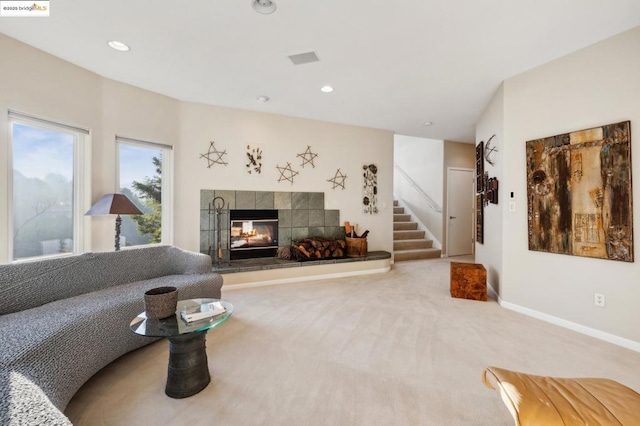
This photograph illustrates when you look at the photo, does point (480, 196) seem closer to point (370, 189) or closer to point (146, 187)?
point (370, 189)

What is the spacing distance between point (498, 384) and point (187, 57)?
359 centimetres

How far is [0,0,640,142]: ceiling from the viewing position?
7.03 feet

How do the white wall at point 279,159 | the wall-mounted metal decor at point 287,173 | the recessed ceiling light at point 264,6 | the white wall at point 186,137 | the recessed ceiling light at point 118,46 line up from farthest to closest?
the wall-mounted metal decor at point 287,173, the white wall at point 279,159, the white wall at point 186,137, the recessed ceiling light at point 118,46, the recessed ceiling light at point 264,6

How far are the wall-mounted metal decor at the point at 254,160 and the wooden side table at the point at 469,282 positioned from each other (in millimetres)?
3209

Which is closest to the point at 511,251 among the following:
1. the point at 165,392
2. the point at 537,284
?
the point at 537,284

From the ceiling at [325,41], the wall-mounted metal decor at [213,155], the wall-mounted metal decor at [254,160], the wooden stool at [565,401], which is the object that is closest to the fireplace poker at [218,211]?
the wall-mounted metal decor at [213,155]

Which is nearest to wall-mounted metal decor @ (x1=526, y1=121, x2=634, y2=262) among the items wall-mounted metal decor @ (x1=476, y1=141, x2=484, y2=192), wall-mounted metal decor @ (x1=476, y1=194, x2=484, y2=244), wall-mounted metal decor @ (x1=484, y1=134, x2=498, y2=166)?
wall-mounted metal decor @ (x1=484, y1=134, x2=498, y2=166)

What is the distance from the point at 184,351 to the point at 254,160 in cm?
322

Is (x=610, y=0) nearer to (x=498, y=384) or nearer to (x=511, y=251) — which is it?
(x=511, y=251)

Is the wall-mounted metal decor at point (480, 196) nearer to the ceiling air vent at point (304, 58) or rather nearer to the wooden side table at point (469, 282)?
the wooden side table at point (469, 282)

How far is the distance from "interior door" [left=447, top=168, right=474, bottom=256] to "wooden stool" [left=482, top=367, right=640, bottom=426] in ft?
17.6

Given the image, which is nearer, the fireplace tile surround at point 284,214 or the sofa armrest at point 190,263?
the sofa armrest at point 190,263

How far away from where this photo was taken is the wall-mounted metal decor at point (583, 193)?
2385mm

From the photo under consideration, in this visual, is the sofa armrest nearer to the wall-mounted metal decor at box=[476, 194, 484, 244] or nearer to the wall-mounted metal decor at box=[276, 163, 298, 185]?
the wall-mounted metal decor at box=[276, 163, 298, 185]
